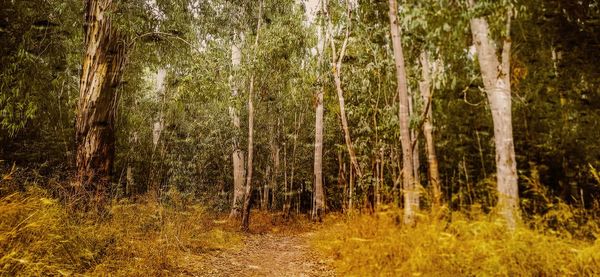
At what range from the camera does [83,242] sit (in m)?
4.56

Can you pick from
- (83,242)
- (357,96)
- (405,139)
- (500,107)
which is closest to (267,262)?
(83,242)

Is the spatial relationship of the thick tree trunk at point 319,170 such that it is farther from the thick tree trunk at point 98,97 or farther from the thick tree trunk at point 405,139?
the thick tree trunk at point 405,139

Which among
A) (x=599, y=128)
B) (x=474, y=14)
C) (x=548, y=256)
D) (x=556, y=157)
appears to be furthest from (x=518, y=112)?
(x=548, y=256)

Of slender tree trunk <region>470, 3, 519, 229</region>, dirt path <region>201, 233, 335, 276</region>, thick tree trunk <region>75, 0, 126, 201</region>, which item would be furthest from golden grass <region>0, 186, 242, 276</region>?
slender tree trunk <region>470, 3, 519, 229</region>

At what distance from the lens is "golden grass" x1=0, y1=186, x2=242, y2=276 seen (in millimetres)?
3641

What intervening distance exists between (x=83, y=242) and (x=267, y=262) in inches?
124

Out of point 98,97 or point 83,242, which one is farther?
point 98,97

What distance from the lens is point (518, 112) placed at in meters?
14.1

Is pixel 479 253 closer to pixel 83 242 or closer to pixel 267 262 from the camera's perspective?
pixel 267 262

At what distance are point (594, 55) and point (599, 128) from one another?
4316mm

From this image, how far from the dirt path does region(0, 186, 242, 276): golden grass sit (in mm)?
362

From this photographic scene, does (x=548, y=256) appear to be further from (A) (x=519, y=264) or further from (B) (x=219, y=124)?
(B) (x=219, y=124)

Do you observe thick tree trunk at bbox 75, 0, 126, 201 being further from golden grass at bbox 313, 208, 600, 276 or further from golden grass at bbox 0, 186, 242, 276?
golden grass at bbox 313, 208, 600, 276

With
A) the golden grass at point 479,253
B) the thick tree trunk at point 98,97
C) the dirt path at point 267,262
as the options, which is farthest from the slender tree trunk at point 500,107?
the thick tree trunk at point 98,97
